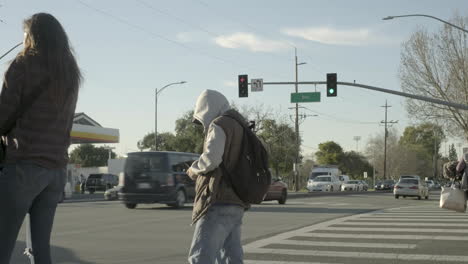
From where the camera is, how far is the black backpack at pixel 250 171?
4387 mm

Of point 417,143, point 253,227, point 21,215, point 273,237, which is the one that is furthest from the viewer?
point 417,143

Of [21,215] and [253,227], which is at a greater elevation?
[21,215]

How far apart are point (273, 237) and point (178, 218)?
196 inches

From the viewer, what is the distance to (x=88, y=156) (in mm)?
106812

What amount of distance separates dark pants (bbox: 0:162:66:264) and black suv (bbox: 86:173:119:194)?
4601 cm

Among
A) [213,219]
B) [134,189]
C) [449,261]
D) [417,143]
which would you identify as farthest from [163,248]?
[417,143]

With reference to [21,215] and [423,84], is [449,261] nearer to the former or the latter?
[21,215]

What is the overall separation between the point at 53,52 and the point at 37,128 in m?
0.45

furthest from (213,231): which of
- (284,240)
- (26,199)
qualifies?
(284,240)

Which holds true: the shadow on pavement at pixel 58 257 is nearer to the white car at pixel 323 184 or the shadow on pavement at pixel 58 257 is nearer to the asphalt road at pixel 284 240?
the asphalt road at pixel 284 240

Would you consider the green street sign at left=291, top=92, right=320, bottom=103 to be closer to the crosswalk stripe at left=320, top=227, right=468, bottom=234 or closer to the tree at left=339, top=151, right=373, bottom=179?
the crosswalk stripe at left=320, top=227, right=468, bottom=234

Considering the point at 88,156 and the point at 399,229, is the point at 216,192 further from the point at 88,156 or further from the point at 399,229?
the point at 88,156

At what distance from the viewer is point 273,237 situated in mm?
11500

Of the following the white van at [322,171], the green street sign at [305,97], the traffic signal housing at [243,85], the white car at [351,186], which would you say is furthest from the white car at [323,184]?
the traffic signal housing at [243,85]
